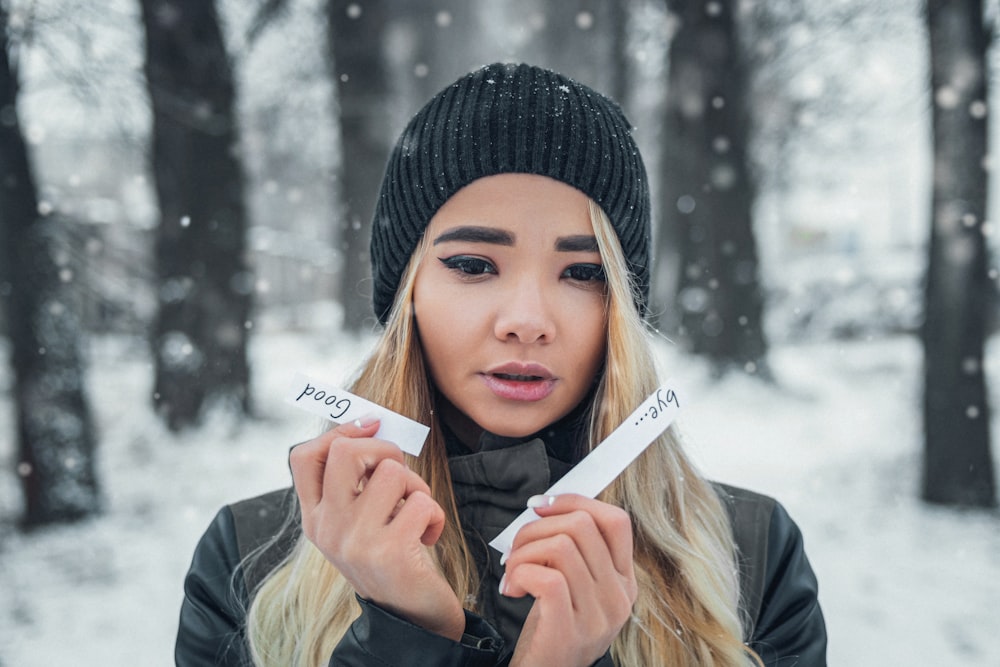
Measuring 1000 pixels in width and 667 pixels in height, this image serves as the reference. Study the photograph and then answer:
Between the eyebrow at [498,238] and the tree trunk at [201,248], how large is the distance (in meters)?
4.38

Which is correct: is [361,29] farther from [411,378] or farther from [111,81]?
[411,378]

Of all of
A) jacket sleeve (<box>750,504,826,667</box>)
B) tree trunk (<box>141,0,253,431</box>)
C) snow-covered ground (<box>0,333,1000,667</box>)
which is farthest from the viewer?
tree trunk (<box>141,0,253,431</box>)

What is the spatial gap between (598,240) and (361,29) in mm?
5056

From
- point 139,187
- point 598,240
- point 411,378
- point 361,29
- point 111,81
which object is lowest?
point 411,378

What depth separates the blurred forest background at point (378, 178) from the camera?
15.3 feet

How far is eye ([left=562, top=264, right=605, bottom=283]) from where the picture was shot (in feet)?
4.98

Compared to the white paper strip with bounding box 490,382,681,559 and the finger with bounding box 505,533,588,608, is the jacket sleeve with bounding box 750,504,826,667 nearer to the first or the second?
the white paper strip with bounding box 490,382,681,559

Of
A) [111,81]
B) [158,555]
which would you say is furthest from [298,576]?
[111,81]

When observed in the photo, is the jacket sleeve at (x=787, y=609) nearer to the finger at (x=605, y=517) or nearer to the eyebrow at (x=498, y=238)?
the finger at (x=605, y=517)

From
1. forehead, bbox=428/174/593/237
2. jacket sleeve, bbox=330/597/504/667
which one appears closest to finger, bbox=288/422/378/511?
jacket sleeve, bbox=330/597/504/667

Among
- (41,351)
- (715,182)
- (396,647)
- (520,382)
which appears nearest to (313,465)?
(396,647)

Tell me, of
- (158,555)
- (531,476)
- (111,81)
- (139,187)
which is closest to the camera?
(531,476)

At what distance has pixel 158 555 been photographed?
4523 millimetres

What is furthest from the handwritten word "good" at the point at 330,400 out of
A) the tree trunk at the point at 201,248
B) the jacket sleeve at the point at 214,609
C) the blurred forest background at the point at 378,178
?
the tree trunk at the point at 201,248
